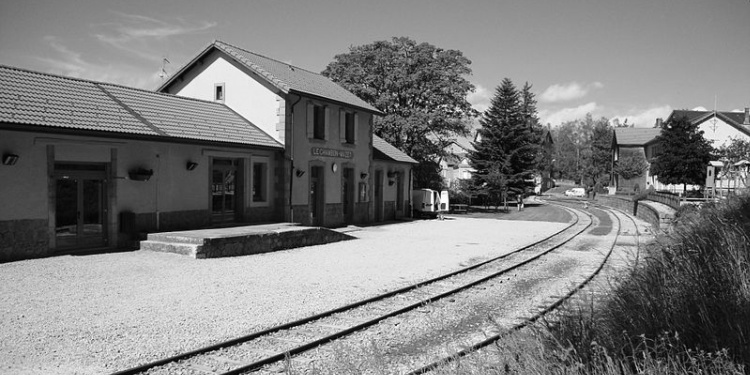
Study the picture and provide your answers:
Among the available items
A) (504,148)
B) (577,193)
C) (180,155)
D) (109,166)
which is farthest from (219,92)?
(577,193)

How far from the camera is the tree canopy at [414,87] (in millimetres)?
39219

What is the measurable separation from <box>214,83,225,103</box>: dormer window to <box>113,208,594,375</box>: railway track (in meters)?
14.9

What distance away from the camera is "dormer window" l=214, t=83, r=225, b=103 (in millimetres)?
23922

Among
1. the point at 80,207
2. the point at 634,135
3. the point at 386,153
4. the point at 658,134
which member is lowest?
the point at 80,207

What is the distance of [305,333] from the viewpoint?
823 cm

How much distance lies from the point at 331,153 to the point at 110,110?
10643 millimetres

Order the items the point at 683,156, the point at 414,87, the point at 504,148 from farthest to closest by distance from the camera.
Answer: the point at 504,148, the point at 683,156, the point at 414,87

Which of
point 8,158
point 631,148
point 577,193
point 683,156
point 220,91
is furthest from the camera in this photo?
point 577,193

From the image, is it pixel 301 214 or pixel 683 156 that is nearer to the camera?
pixel 301 214

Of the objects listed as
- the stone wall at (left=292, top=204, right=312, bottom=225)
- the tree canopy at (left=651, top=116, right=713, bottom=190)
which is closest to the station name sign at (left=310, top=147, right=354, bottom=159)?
the stone wall at (left=292, top=204, right=312, bottom=225)

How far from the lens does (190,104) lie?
2141 centimetres

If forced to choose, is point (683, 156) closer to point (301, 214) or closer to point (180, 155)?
point (301, 214)

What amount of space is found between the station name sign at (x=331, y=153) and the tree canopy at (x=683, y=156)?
29440 millimetres

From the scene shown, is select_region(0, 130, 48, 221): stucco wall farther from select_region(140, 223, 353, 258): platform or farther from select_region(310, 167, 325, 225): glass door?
select_region(310, 167, 325, 225): glass door
